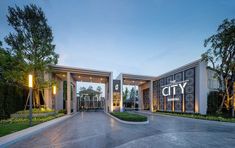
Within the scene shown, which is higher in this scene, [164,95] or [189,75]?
[189,75]

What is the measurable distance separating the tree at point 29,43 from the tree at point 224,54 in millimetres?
20344

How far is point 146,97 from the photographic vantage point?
39562mm

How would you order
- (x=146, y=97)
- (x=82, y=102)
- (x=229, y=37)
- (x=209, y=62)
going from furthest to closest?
(x=82, y=102), (x=146, y=97), (x=209, y=62), (x=229, y=37)

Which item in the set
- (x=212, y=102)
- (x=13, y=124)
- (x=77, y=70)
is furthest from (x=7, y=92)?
(x=212, y=102)

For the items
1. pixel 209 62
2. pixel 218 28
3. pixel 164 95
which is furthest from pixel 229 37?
pixel 164 95

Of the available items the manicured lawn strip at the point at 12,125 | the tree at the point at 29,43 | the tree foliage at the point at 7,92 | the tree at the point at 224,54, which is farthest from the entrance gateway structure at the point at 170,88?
the manicured lawn strip at the point at 12,125

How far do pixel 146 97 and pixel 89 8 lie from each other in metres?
28.6

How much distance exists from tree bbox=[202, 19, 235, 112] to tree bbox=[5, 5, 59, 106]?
66.7 feet

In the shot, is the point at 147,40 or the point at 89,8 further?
the point at 147,40

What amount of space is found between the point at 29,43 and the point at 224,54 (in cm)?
2412

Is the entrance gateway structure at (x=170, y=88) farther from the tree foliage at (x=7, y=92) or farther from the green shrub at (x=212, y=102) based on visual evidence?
the tree foliage at (x=7, y=92)

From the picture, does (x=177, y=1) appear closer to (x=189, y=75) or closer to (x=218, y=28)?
(x=218, y=28)

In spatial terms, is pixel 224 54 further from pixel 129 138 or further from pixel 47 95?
pixel 47 95

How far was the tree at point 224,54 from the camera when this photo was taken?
18469mm
